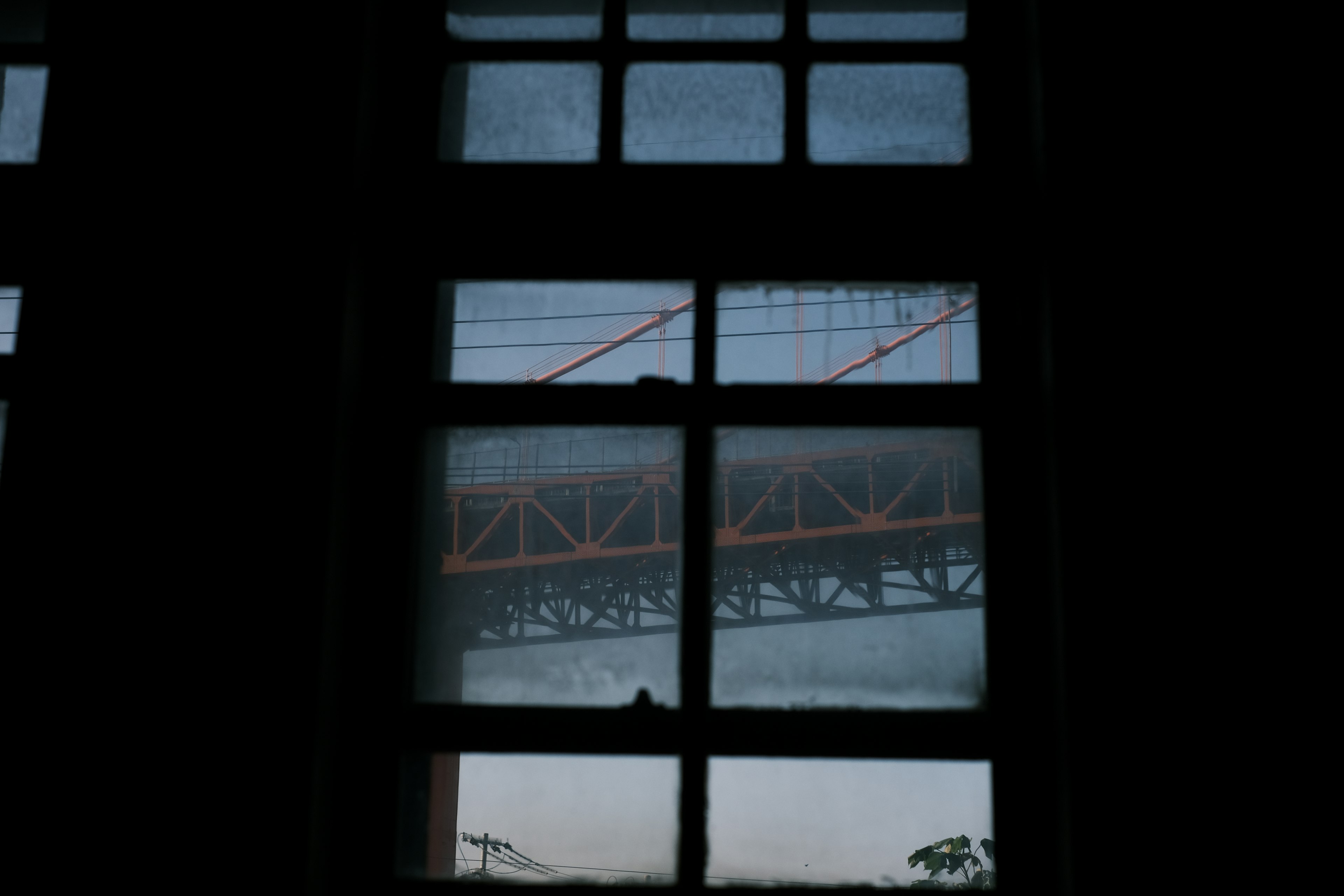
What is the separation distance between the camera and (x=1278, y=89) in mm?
1258

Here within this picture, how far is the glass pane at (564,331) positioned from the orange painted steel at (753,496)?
166mm

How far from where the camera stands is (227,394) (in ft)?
4.04

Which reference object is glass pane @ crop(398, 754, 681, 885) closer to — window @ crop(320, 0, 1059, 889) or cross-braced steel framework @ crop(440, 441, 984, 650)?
window @ crop(320, 0, 1059, 889)

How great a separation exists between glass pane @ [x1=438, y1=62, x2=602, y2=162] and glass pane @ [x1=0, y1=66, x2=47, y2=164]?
712 millimetres

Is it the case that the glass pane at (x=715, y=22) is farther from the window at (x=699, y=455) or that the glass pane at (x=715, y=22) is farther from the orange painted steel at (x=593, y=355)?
the orange painted steel at (x=593, y=355)

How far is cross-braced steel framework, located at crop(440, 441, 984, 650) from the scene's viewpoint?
1.28m

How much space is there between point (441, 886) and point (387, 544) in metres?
0.50

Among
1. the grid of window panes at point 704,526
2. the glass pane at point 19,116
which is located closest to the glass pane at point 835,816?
the grid of window panes at point 704,526

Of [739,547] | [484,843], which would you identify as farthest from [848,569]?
[484,843]

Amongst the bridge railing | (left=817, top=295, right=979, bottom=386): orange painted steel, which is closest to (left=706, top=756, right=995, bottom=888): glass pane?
the bridge railing

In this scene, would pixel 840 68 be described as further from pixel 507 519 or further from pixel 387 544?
pixel 387 544

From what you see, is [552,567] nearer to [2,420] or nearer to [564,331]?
[564,331]

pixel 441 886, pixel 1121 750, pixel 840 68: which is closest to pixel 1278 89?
pixel 840 68

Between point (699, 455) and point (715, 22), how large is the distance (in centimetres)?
74
